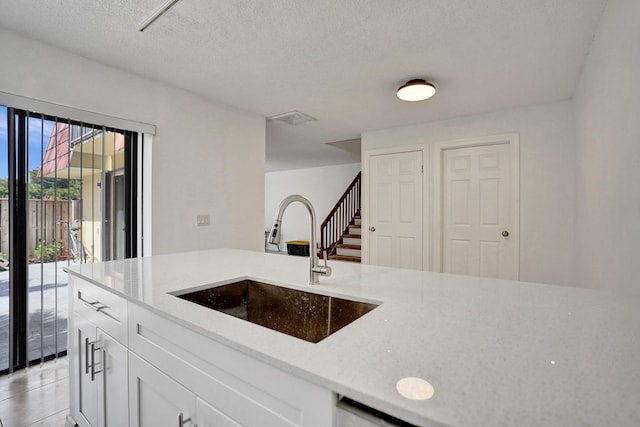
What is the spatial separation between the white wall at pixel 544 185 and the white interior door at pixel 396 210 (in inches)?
41.2

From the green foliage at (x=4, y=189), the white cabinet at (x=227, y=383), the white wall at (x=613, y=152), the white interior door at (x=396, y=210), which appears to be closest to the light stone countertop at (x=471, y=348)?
the white cabinet at (x=227, y=383)

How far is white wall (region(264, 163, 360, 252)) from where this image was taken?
787 cm

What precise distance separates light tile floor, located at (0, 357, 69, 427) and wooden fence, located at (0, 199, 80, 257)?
0.83m

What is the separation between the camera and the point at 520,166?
3.56 m

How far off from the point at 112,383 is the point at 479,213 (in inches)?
150

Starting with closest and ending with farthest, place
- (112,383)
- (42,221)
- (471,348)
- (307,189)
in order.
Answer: (471,348) < (112,383) < (42,221) < (307,189)

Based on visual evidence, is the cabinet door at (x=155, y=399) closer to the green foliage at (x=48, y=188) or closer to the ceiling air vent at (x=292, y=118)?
the green foliage at (x=48, y=188)

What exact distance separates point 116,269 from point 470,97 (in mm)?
3387

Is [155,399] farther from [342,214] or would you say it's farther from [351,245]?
[342,214]

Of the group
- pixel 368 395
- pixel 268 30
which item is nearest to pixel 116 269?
pixel 368 395

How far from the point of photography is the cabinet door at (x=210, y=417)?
78 cm

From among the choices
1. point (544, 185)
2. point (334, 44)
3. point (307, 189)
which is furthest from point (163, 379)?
point (307, 189)

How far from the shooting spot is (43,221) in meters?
2.25

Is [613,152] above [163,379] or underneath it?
above
